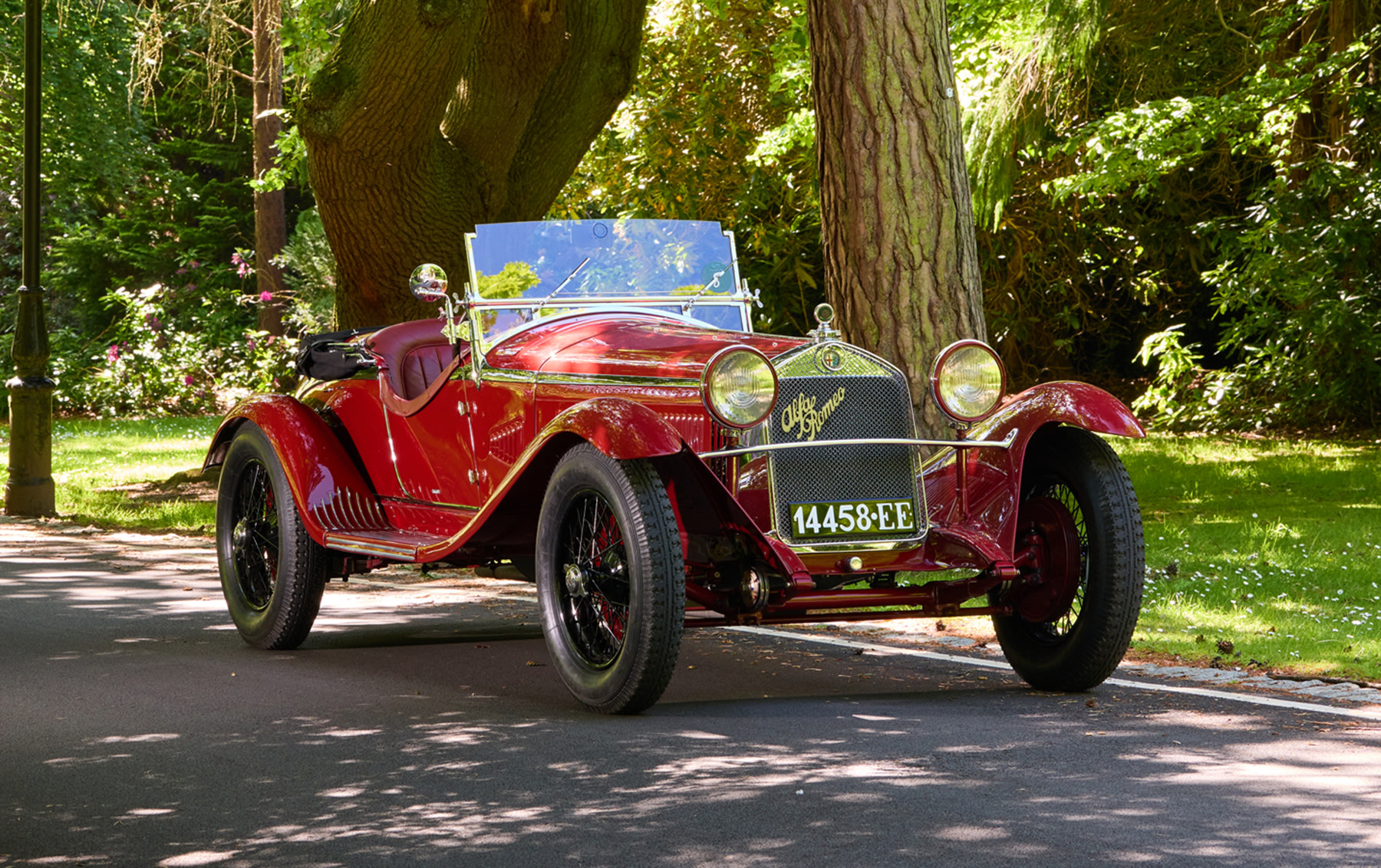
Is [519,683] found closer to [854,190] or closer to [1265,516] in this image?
[854,190]

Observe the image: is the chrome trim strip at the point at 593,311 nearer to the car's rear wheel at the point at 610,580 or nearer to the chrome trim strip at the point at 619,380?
the chrome trim strip at the point at 619,380

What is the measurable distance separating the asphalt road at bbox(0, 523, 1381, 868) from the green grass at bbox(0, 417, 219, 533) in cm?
590

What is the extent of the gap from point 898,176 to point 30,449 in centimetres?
801

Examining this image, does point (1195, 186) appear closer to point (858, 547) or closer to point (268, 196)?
point (268, 196)

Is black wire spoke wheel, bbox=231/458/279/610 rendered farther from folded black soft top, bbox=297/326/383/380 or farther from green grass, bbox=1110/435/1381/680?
green grass, bbox=1110/435/1381/680

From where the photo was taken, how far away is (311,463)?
7430 mm

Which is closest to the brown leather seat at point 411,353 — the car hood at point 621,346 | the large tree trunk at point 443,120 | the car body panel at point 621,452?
the car body panel at point 621,452

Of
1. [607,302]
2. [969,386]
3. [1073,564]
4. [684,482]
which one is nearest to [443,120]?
[607,302]

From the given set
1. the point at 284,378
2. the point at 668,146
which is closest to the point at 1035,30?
the point at 668,146

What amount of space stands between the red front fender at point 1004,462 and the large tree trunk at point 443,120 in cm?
629

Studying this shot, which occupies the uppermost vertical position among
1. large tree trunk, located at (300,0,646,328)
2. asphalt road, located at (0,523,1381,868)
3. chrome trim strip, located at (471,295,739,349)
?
large tree trunk, located at (300,0,646,328)

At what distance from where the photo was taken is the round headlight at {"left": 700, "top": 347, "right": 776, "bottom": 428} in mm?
5715

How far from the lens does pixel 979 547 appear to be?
5891mm

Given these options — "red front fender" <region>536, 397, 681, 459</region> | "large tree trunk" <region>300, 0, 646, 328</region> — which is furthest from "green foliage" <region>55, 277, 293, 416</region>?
"red front fender" <region>536, 397, 681, 459</region>
